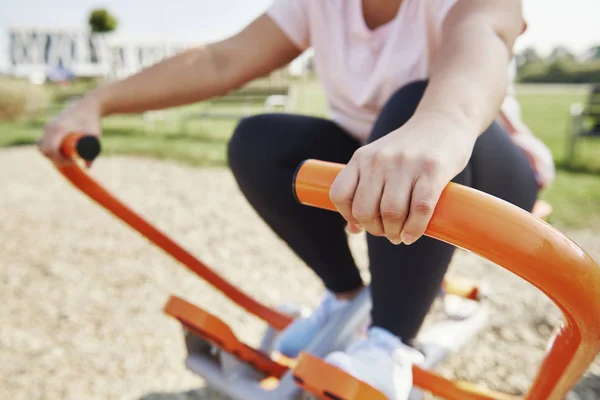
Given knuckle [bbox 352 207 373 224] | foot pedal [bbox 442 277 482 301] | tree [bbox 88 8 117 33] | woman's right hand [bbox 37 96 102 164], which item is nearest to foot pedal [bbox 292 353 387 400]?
knuckle [bbox 352 207 373 224]

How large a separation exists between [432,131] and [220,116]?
5.38 metres

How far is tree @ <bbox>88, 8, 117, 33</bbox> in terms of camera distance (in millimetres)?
17125

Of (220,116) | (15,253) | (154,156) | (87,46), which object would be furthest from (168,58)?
(87,46)

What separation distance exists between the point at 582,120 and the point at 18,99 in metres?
6.78

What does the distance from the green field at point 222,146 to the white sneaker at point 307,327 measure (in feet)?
5.15

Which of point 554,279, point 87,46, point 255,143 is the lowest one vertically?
point 87,46

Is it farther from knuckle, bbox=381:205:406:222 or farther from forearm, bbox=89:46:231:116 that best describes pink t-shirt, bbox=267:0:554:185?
knuckle, bbox=381:205:406:222

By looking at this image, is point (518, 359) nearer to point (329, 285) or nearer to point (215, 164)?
point (329, 285)

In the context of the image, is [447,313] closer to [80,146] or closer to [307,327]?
[307,327]

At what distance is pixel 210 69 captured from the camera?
901 millimetres

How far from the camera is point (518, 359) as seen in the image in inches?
45.0

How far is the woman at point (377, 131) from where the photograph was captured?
40 cm

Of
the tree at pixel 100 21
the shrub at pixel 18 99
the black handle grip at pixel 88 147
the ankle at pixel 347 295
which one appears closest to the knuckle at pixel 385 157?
the black handle grip at pixel 88 147

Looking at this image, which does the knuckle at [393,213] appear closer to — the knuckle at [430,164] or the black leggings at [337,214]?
the knuckle at [430,164]
